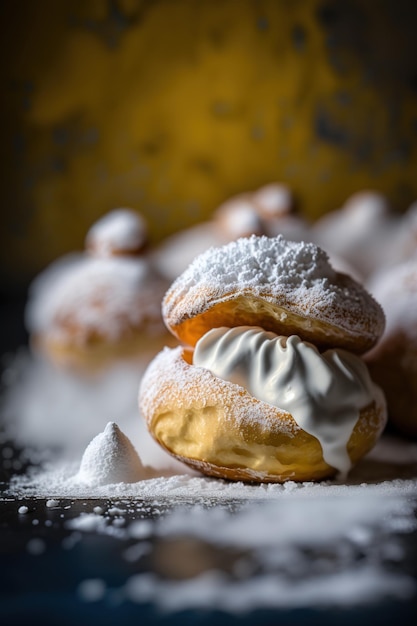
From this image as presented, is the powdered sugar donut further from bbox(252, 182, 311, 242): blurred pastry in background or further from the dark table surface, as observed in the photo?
bbox(252, 182, 311, 242): blurred pastry in background

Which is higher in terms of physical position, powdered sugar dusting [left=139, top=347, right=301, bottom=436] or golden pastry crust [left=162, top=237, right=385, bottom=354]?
golden pastry crust [left=162, top=237, right=385, bottom=354]

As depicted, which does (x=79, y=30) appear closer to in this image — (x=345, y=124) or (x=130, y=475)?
(x=345, y=124)

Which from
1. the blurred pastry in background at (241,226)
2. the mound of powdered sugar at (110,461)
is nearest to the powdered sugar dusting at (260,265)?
the mound of powdered sugar at (110,461)

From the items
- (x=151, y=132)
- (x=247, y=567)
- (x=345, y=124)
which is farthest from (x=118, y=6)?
(x=247, y=567)

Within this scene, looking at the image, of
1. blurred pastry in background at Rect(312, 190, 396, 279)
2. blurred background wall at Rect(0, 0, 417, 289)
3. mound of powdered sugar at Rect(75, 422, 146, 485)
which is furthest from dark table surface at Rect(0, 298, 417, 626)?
blurred background wall at Rect(0, 0, 417, 289)

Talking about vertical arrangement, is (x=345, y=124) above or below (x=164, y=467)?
above

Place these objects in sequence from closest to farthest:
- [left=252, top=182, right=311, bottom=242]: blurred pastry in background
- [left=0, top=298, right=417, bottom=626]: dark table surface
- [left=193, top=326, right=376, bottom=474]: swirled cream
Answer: [left=0, top=298, right=417, bottom=626]: dark table surface, [left=193, top=326, right=376, bottom=474]: swirled cream, [left=252, top=182, right=311, bottom=242]: blurred pastry in background
